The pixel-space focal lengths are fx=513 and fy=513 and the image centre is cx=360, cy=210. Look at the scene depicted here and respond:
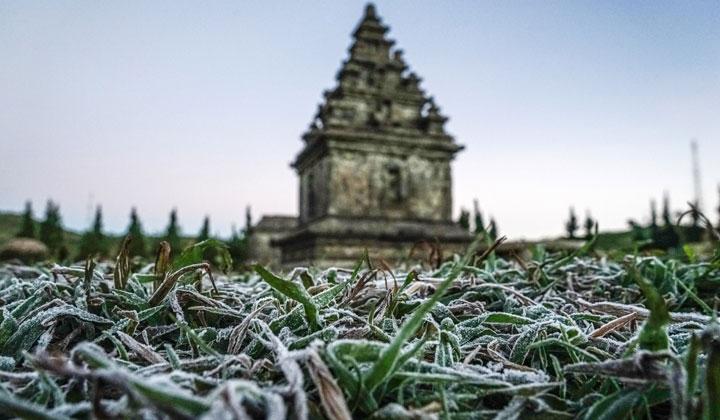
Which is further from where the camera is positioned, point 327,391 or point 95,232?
point 95,232

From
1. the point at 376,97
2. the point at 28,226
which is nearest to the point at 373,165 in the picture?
the point at 376,97

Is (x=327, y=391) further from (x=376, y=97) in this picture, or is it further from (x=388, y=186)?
(x=376, y=97)

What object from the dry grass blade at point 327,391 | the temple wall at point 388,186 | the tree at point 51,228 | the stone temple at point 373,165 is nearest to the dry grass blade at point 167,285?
the dry grass blade at point 327,391

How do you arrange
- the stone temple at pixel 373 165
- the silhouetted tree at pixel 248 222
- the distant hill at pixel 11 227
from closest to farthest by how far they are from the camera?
the stone temple at pixel 373 165
the silhouetted tree at pixel 248 222
the distant hill at pixel 11 227

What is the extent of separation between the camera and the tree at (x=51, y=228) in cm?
2033

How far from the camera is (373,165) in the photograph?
11758 mm

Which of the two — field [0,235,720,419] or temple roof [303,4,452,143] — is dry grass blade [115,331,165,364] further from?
temple roof [303,4,452,143]

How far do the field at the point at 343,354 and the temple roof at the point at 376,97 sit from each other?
10877mm

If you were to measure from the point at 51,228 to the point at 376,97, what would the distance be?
15765 millimetres

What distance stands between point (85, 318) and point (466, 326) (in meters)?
0.52

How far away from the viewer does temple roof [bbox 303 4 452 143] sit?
474 inches

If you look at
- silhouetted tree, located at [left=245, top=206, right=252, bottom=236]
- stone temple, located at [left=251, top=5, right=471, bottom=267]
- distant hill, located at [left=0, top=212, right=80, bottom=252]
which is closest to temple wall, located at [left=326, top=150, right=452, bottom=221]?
stone temple, located at [left=251, top=5, right=471, bottom=267]

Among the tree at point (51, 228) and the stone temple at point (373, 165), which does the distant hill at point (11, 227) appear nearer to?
the tree at point (51, 228)

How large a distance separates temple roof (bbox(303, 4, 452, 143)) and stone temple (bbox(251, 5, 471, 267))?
0.08ft
